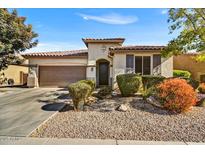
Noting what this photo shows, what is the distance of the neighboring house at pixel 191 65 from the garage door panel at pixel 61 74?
32.7 ft

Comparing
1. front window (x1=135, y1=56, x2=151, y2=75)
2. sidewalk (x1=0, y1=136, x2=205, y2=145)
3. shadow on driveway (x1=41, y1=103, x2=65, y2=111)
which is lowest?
sidewalk (x1=0, y1=136, x2=205, y2=145)

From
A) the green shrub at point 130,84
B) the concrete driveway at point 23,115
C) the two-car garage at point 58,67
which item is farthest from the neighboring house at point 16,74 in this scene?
the green shrub at point 130,84

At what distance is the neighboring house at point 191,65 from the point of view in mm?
22688

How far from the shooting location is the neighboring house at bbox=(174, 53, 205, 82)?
74.4 ft

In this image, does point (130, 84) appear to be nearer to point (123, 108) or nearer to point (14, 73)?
point (123, 108)

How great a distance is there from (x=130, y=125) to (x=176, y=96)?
273cm

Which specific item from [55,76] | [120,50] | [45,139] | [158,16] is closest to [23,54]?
[55,76]

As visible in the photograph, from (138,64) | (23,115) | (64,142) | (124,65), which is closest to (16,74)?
(124,65)

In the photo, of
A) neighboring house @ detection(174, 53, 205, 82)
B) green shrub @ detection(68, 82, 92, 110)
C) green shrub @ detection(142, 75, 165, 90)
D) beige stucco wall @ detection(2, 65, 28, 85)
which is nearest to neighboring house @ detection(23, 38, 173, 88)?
beige stucco wall @ detection(2, 65, 28, 85)

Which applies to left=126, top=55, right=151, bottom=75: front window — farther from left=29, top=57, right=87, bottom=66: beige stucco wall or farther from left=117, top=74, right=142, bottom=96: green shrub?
left=29, top=57, right=87, bottom=66: beige stucco wall

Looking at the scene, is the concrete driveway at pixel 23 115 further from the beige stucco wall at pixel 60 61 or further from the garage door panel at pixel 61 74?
the beige stucco wall at pixel 60 61

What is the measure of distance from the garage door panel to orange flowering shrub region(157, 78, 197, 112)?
39.0 feet

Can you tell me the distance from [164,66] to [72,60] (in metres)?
8.24

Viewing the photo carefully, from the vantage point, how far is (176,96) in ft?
30.0
